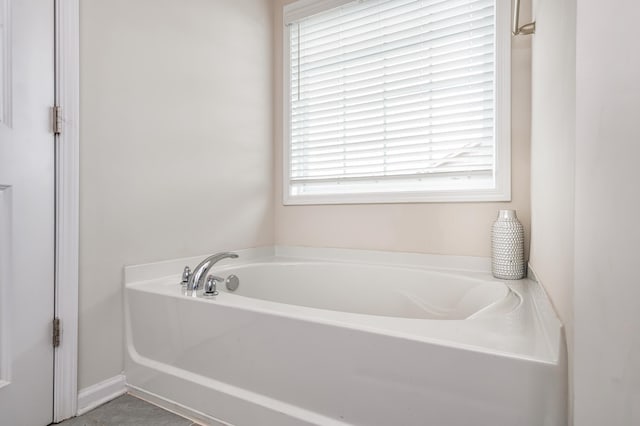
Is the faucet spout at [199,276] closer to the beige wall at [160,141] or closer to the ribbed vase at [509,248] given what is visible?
the beige wall at [160,141]

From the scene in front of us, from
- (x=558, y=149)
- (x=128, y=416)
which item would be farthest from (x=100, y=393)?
(x=558, y=149)

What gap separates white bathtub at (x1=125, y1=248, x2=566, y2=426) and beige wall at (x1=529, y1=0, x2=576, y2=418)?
123 millimetres

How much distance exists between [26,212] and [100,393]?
0.76 metres

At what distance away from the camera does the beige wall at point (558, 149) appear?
0.73 meters

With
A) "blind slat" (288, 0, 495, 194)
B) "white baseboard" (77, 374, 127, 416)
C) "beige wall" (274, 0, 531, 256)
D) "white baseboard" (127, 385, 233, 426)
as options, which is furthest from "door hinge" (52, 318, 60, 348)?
"blind slat" (288, 0, 495, 194)

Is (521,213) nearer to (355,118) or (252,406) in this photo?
(355,118)

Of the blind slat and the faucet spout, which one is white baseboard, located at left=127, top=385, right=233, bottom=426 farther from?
the blind slat

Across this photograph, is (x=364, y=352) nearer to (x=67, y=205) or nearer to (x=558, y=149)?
(x=558, y=149)

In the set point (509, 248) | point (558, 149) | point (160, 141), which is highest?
point (160, 141)

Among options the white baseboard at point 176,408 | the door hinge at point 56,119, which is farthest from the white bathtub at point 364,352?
the door hinge at point 56,119

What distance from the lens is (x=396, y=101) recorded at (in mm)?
2076

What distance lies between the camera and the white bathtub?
2.71ft

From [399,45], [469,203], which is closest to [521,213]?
[469,203]

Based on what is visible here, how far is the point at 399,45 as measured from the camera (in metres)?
2.06
